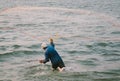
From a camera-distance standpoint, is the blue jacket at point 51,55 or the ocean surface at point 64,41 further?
the ocean surface at point 64,41

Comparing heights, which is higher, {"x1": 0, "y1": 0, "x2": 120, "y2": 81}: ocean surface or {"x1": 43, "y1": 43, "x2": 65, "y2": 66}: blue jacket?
{"x1": 43, "y1": 43, "x2": 65, "y2": 66}: blue jacket

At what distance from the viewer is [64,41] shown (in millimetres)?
26672

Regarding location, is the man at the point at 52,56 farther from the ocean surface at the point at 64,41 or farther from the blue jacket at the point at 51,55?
the ocean surface at the point at 64,41

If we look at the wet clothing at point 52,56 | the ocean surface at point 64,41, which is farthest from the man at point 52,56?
the ocean surface at point 64,41

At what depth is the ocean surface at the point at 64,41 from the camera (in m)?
17.7

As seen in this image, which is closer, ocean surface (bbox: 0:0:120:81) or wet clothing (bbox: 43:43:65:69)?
wet clothing (bbox: 43:43:65:69)

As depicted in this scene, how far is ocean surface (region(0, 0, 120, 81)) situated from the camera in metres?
17.7

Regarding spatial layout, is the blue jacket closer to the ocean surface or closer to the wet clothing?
the wet clothing

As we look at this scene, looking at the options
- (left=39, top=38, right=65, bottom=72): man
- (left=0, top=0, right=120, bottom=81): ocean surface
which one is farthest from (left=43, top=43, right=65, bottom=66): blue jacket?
(left=0, top=0, right=120, bottom=81): ocean surface

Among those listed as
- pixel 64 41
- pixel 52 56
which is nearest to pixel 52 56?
pixel 52 56

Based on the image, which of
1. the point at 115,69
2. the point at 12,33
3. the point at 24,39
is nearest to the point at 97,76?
the point at 115,69

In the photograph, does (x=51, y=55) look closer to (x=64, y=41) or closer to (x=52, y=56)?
(x=52, y=56)

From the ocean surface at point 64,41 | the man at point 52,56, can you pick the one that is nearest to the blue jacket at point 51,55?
the man at point 52,56

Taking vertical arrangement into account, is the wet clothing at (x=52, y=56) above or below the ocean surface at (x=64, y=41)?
above
